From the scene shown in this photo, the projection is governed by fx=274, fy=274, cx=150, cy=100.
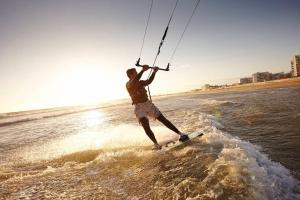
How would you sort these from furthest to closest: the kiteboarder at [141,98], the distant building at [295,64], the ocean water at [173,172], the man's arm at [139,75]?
the distant building at [295,64] → the kiteboarder at [141,98] → the man's arm at [139,75] → the ocean water at [173,172]

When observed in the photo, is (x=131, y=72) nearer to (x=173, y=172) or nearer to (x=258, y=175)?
(x=173, y=172)

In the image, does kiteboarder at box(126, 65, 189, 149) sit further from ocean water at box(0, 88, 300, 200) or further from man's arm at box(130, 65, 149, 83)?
ocean water at box(0, 88, 300, 200)

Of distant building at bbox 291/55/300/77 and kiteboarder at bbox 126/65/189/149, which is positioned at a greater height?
distant building at bbox 291/55/300/77

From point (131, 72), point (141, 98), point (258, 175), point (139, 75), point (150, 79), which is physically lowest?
point (258, 175)

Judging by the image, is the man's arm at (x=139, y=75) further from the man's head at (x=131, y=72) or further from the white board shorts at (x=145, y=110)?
the white board shorts at (x=145, y=110)

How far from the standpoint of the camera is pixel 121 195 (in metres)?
4.94

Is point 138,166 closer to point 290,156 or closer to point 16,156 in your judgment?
point 290,156

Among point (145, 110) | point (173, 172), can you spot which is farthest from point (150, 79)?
point (173, 172)

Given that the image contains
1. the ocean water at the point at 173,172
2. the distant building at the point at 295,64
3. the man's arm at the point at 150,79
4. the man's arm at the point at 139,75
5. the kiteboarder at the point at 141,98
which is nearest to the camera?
the ocean water at the point at 173,172

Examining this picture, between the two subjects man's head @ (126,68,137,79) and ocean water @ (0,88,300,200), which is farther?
man's head @ (126,68,137,79)

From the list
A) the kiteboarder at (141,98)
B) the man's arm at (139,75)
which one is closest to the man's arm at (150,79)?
the kiteboarder at (141,98)

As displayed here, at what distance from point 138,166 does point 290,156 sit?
3.50 metres

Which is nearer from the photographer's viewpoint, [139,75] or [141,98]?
[139,75]

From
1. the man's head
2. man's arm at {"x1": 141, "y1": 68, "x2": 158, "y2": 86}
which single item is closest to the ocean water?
man's arm at {"x1": 141, "y1": 68, "x2": 158, "y2": 86}
